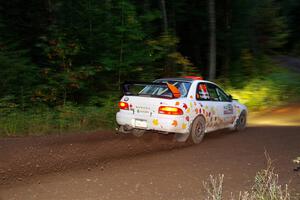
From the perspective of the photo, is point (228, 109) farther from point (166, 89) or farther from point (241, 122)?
point (166, 89)

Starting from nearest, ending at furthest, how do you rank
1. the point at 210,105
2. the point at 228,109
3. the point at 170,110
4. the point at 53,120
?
the point at 170,110 → the point at 210,105 → the point at 228,109 → the point at 53,120

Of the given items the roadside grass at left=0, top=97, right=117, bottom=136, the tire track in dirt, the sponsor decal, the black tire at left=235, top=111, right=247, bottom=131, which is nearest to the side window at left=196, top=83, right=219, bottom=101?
the sponsor decal

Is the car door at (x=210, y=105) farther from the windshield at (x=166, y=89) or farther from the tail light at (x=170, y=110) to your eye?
the tail light at (x=170, y=110)

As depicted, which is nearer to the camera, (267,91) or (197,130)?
(197,130)

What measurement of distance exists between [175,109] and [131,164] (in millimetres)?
2067

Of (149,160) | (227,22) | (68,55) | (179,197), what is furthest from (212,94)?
(227,22)

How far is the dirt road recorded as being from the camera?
5.44 m

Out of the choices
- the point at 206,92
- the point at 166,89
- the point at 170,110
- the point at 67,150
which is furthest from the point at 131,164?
the point at 206,92

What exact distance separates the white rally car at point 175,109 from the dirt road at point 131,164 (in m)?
0.40

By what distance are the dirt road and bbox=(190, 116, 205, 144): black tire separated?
19 cm

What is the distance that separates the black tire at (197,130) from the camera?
9.06 meters

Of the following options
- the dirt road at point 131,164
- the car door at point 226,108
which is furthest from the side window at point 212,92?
the dirt road at point 131,164

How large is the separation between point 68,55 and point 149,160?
9.29 m

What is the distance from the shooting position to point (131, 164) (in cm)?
706
